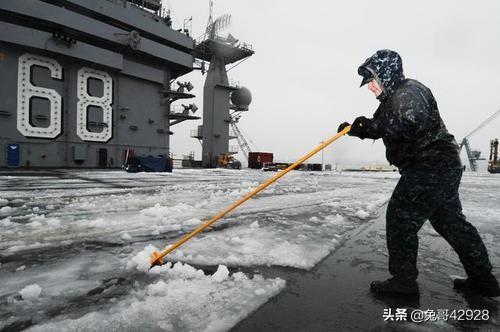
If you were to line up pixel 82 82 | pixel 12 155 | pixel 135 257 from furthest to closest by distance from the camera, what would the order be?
1. pixel 82 82
2. pixel 12 155
3. pixel 135 257

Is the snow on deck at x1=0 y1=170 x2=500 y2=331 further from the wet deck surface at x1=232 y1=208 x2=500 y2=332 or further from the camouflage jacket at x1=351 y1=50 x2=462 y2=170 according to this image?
the camouflage jacket at x1=351 y1=50 x2=462 y2=170

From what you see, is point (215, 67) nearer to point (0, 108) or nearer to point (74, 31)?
point (74, 31)

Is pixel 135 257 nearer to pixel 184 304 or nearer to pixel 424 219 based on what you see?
pixel 184 304

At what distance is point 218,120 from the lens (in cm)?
3105

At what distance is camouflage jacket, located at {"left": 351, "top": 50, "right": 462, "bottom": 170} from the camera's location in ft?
5.90

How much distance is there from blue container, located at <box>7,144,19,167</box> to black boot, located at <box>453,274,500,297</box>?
2144 cm

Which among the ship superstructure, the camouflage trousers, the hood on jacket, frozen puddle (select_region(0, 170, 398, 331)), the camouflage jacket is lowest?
frozen puddle (select_region(0, 170, 398, 331))

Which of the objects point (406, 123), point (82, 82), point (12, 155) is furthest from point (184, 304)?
point (82, 82)

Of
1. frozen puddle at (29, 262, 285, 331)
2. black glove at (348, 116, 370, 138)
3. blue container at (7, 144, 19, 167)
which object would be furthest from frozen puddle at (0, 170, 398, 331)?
blue container at (7, 144, 19, 167)

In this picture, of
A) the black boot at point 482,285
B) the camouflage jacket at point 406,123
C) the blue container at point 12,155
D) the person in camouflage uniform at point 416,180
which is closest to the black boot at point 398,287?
the person in camouflage uniform at point 416,180

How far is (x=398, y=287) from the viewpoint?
1832 mm

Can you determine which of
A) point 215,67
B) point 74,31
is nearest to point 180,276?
point 74,31

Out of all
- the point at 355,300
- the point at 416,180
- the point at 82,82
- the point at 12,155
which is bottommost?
the point at 355,300

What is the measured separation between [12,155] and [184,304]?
20446 mm
